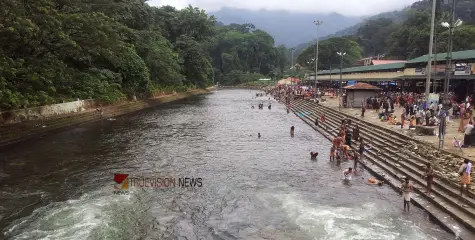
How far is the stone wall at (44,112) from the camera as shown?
25.0m

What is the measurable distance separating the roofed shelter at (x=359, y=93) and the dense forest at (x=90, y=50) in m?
23.5

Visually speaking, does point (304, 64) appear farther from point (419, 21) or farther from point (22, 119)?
point (22, 119)

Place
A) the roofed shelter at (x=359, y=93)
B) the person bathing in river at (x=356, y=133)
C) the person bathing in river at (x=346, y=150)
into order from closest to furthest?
the person bathing in river at (x=346, y=150) → the person bathing in river at (x=356, y=133) → the roofed shelter at (x=359, y=93)

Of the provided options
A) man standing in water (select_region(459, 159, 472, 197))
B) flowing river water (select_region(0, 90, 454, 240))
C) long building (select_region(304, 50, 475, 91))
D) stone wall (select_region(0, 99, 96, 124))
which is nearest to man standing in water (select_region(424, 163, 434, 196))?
man standing in water (select_region(459, 159, 472, 197))

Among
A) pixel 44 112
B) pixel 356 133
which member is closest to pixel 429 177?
pixel 356 133

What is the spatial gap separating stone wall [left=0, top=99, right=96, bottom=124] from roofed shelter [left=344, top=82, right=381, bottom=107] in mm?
26710

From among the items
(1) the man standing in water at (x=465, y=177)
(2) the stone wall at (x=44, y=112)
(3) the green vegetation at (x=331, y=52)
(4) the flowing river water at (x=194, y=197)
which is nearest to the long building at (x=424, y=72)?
(4) the flowing river water at (x=194, y=197)

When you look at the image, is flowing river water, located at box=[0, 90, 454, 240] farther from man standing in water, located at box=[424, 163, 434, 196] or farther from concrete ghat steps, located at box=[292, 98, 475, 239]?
man standing in water, located at box=[424, 163, 434, 196]

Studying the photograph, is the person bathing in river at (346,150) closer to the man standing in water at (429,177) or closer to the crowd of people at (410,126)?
the crowd of people at (410,126)

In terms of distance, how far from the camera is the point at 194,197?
587 inches

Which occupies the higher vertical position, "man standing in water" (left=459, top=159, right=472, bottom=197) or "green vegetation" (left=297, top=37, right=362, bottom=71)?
"green vegetation" (left=297, top=37, right=362, bottom=71)

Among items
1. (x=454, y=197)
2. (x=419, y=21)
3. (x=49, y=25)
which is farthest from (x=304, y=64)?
(x=454, y=197)

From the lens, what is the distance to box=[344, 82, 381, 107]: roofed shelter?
38000mm

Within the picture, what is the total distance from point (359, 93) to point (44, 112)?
29827 mm
